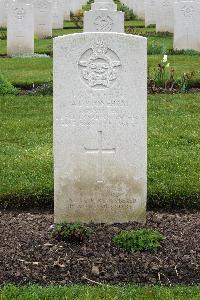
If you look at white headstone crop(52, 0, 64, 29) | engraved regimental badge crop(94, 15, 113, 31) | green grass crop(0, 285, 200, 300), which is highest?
engraved regimental badge crop(94, 15, 113, 31)

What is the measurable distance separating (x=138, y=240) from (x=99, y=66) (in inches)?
53.3

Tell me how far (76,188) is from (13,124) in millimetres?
3571

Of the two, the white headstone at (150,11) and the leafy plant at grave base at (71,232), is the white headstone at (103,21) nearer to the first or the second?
the white headstone at (150,11)

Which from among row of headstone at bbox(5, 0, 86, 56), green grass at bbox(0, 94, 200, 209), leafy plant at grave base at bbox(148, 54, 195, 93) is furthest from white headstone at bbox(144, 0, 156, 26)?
green grass at bbox(0, 94, 200, 209)

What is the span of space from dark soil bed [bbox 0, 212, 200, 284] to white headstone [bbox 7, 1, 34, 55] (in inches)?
454

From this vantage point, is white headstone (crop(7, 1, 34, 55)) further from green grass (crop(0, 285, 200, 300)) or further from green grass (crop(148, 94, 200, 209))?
green grass (crop(0, 285, 200, 300))

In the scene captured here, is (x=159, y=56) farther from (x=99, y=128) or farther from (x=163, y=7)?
(x=99, y=128)

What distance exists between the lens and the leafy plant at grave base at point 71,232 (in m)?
5.32

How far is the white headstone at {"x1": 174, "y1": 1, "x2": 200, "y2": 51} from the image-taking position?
54.0ft

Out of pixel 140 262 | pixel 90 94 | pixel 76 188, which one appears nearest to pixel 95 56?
pixel 90 94

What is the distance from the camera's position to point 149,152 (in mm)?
7469

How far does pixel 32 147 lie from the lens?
7.82m

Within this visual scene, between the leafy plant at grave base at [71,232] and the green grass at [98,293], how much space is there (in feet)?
2.37

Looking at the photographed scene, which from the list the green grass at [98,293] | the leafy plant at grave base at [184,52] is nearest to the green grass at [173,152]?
the green grass at [98,293]
